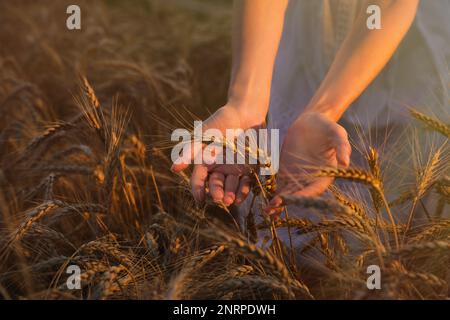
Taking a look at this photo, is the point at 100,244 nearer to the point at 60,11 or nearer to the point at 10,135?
the point at 10,135

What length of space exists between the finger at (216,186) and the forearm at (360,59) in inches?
13.1

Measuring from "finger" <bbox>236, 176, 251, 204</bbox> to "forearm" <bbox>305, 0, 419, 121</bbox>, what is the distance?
300 millimetres

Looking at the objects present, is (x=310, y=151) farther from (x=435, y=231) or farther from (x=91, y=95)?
(x=91, y=95)

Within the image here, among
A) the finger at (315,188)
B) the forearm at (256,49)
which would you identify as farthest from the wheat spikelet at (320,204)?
the forearm at (256,49)

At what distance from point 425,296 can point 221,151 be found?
0.57 m

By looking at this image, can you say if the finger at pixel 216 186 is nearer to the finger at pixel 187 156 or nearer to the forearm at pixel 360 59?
the finger at pixel 187 156

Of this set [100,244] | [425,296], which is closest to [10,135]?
[100,244]

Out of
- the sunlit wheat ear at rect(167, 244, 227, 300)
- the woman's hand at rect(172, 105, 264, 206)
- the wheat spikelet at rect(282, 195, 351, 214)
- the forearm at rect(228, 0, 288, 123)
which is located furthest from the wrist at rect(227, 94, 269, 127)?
the wheat spikelet at rect(282, 195, 351, 214)

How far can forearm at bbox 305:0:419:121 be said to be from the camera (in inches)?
56.0

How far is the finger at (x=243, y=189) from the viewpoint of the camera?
1275mm

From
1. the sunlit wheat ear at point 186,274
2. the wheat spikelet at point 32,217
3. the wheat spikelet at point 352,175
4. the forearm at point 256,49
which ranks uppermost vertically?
the forearm at point 256,49

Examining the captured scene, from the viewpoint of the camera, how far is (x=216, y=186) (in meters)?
1.28

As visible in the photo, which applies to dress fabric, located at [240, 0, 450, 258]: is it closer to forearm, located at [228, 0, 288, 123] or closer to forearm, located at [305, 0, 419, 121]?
forearm, located at [305, 0, 419, 121]
